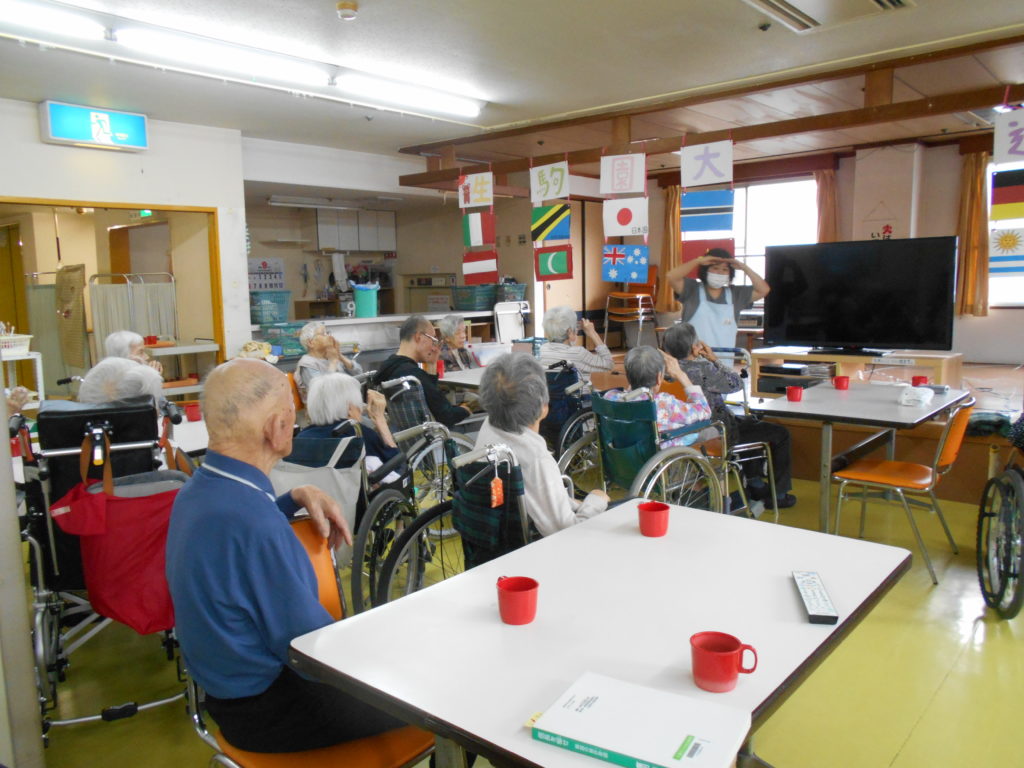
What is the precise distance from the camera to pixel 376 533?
9.11 feet

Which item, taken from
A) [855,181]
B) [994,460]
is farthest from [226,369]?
[855,181]

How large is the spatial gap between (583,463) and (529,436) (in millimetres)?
2210

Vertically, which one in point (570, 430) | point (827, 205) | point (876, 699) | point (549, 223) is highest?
point (827, 205)

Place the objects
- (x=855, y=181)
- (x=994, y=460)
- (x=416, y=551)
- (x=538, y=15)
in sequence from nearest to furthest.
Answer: (x=416, y=551) < (x=994, y=460) < (x=538, y=15) < (x=855, y=181)

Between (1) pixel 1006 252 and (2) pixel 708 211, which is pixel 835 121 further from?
(1) pixel 1006 252

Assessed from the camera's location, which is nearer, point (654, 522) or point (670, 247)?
point (654, 522)

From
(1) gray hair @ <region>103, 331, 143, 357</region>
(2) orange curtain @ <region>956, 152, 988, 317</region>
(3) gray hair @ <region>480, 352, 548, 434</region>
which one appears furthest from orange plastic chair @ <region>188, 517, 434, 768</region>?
(2) orange curtain @ <region>956, 152, 988, 317</region>

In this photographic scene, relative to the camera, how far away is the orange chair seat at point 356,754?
4.54 ft

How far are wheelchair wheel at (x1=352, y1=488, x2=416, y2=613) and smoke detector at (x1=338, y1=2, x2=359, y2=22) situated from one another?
2330 millimetres

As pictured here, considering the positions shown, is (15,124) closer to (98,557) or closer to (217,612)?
(98,557)

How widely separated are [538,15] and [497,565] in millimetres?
3053

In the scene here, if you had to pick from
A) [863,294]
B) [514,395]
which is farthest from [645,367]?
[863,294]

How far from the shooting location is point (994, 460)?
11.0 feet

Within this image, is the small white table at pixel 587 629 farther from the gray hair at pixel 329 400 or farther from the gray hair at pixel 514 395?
the gray hair at pixel 329 400
